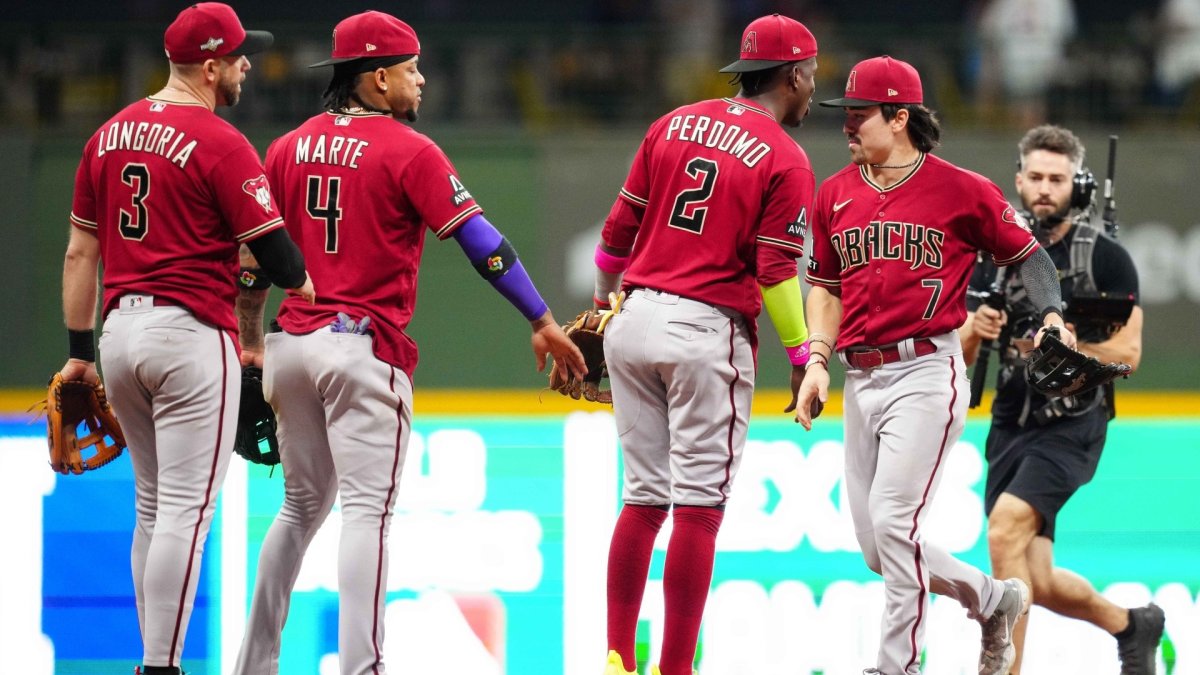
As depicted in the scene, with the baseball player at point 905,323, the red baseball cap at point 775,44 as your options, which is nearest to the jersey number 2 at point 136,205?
the red baseball cap at point 775,44

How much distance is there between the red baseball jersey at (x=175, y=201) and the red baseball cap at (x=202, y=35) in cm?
17

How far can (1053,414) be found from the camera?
5.76 metres

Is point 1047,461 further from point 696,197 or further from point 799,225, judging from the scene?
point 696,197

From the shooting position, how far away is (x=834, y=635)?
6000 millimetres

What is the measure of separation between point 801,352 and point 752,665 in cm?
143

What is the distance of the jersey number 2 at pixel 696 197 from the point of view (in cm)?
485

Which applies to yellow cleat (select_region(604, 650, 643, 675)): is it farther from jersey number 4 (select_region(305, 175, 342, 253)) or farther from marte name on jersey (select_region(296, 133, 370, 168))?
marte name on jersey (select_region(296, 133, 370, 168))

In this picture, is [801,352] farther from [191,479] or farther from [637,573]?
[191,479]

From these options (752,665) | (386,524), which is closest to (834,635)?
(752,665)

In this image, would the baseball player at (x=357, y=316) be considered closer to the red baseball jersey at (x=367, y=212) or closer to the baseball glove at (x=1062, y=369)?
the red baseball jersey at (x=367, y=212)

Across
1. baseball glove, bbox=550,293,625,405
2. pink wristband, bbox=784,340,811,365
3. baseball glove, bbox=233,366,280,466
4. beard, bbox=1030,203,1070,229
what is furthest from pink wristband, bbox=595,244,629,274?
beard, bbox=1030,203,1070,229

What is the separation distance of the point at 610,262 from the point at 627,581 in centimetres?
118

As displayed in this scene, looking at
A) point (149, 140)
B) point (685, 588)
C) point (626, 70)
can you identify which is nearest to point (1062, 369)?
point (685, 588)

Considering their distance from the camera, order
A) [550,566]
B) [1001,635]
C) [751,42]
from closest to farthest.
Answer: [751,42], [1001,635], [550,566]
